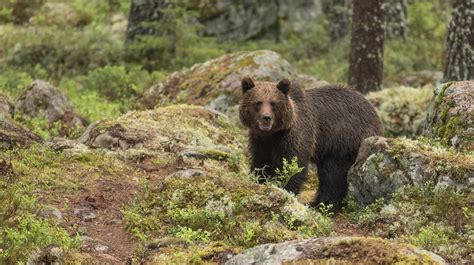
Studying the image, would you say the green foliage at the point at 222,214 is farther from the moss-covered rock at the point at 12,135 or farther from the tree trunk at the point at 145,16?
the tree trunk at the point at 145,16

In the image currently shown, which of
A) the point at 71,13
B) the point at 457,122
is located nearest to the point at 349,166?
the point at 457,122

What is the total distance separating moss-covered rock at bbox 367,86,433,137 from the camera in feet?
50.2

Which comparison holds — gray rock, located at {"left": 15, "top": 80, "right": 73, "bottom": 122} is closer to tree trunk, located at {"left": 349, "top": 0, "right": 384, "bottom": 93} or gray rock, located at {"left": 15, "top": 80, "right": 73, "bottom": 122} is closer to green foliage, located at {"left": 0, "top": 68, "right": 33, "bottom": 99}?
green foliage, located at {"left": 0, "top": 68, "right": 33, "bottom": 99}

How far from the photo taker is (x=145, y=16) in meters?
21.3

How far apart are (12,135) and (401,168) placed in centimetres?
485

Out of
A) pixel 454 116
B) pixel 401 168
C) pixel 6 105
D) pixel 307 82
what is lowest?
pixel 307 82

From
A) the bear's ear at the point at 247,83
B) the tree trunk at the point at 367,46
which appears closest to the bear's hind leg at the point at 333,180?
the bear's ear at the point at 247,83

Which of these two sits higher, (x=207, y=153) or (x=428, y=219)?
(x=428, y=219)

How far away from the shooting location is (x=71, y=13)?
28281 millimetres

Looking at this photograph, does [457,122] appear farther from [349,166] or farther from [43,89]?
[43,89]

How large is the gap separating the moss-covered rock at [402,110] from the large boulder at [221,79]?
1.74 meters

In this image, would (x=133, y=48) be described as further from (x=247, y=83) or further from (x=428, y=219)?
(x=428, y=219)

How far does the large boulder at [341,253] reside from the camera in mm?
5547

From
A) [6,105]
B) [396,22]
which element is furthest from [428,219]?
[396,22]
